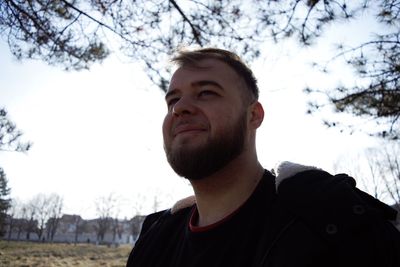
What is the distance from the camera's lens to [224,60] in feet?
6.56

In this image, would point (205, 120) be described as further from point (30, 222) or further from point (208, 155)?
point (30, 222)

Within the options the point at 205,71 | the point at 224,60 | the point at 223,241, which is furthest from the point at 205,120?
the point at 223,241

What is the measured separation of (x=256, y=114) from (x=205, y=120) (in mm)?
388

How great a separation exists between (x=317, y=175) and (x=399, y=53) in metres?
3.92

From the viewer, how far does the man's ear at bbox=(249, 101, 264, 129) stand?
194 cm

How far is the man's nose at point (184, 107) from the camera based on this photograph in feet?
5.77

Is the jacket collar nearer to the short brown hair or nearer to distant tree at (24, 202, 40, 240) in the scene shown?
the short brown hair

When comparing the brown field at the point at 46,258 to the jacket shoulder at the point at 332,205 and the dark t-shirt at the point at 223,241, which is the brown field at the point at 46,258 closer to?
the dark t-shirt at the point at 223,241

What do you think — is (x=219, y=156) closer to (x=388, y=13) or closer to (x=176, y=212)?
(x=176, y=212)

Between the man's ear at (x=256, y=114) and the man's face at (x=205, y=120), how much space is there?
0.09 metres

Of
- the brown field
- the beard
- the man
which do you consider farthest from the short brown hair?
the brown field

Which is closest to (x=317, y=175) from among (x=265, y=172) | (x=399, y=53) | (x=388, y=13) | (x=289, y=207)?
(x=289, y=207)

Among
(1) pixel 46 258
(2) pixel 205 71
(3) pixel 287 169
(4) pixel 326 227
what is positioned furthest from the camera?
(1) pixel 46 258

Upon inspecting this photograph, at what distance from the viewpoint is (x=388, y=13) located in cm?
399
